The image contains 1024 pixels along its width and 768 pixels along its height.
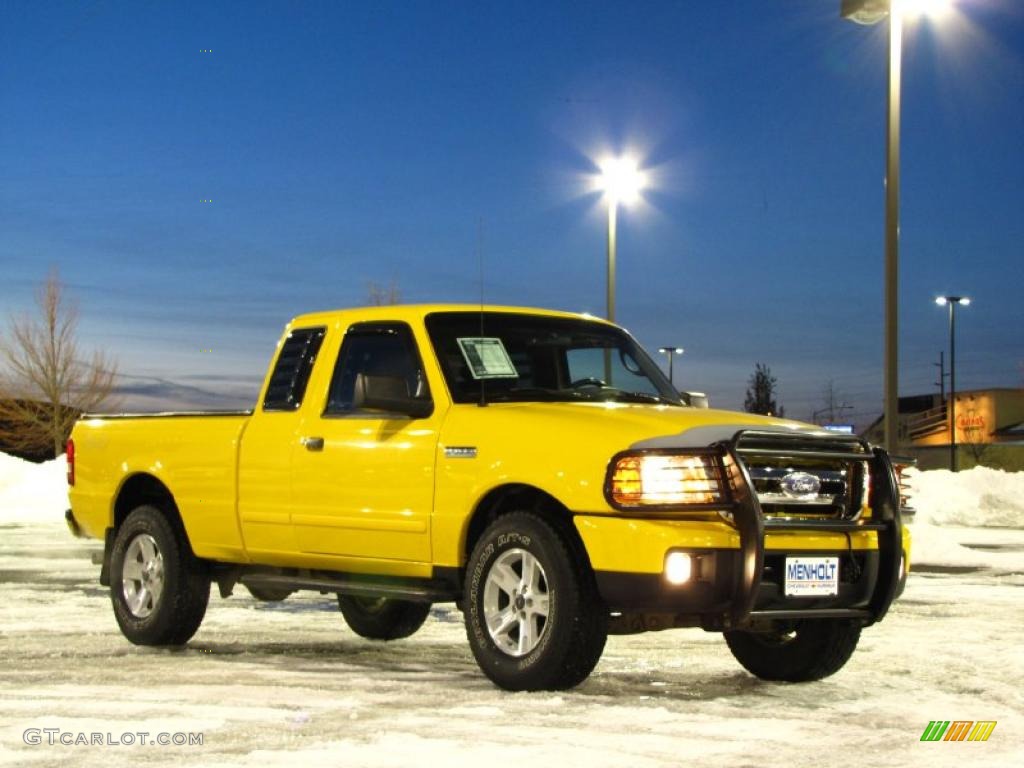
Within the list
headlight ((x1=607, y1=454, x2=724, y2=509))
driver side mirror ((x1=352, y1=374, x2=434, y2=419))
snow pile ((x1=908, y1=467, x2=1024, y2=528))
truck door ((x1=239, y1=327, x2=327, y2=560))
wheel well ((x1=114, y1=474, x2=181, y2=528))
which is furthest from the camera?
snow pile ((x1=908, y1=467, x2=1024, y2=528))

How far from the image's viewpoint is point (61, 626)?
1077cm

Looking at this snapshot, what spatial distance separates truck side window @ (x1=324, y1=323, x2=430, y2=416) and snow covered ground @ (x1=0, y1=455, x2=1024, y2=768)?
1.58 metres

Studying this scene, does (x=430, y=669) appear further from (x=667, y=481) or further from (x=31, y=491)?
(x=31, y=491)

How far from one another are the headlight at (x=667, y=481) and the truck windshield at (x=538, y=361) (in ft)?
4.31

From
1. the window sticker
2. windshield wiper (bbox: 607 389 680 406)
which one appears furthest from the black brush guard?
the window sticker

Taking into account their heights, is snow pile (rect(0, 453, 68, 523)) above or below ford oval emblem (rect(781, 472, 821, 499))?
below

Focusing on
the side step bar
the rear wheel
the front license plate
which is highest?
the front license plate

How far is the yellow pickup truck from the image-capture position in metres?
7.16

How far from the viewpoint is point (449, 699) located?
297 inches

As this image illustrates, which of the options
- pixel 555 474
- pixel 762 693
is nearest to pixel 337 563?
pixel 555 474

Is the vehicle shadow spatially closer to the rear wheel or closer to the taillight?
the rear wheel

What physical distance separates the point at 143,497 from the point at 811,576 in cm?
507

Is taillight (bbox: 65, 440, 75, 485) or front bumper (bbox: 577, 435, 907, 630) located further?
taillight (bbox: 65, 440, 75, 485)

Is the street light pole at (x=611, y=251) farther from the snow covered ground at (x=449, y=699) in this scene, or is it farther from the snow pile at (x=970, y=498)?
the snow covered ground at (x=449, y=699)
